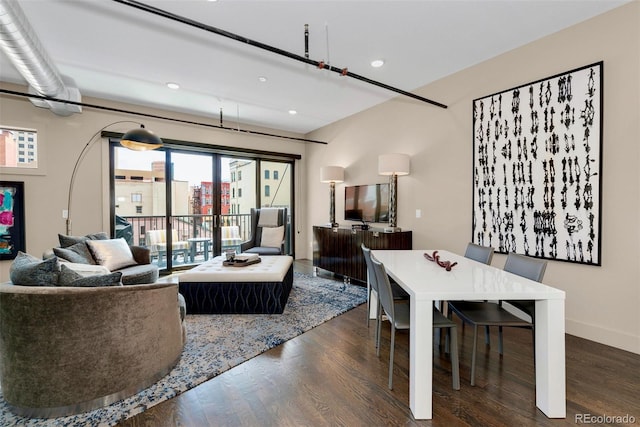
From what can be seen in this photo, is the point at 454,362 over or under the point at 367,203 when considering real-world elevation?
under

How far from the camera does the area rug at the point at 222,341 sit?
1801mm

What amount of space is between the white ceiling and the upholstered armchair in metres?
2.10

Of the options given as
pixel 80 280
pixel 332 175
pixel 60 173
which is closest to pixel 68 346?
pixel 80 280

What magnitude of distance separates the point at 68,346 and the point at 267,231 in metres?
3.84

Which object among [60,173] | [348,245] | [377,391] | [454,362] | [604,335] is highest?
[60,173]

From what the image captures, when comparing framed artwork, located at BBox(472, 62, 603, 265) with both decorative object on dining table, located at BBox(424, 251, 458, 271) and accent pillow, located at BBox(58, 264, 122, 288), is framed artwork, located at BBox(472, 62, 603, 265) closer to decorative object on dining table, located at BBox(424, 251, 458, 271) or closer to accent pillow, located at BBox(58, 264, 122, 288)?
decorative object on dining table, located at BBox(424, 251, 458, 271)

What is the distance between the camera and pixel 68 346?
173 cm

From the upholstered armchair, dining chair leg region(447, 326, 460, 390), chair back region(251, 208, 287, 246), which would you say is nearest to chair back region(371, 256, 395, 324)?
dining chair leg region(447, 326, 460, 390)

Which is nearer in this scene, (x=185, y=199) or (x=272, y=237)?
(x=272, y=237)

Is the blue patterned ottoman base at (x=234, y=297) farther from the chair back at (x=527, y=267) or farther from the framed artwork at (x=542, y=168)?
the framed artwork at (x=542, y=168)

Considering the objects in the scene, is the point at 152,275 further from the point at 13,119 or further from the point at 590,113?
the point at 590,113

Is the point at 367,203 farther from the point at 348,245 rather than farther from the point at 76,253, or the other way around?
the point at 76,253

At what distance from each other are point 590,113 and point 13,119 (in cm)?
687

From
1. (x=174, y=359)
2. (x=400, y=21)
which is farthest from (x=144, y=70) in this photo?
(x=174, y=359)
